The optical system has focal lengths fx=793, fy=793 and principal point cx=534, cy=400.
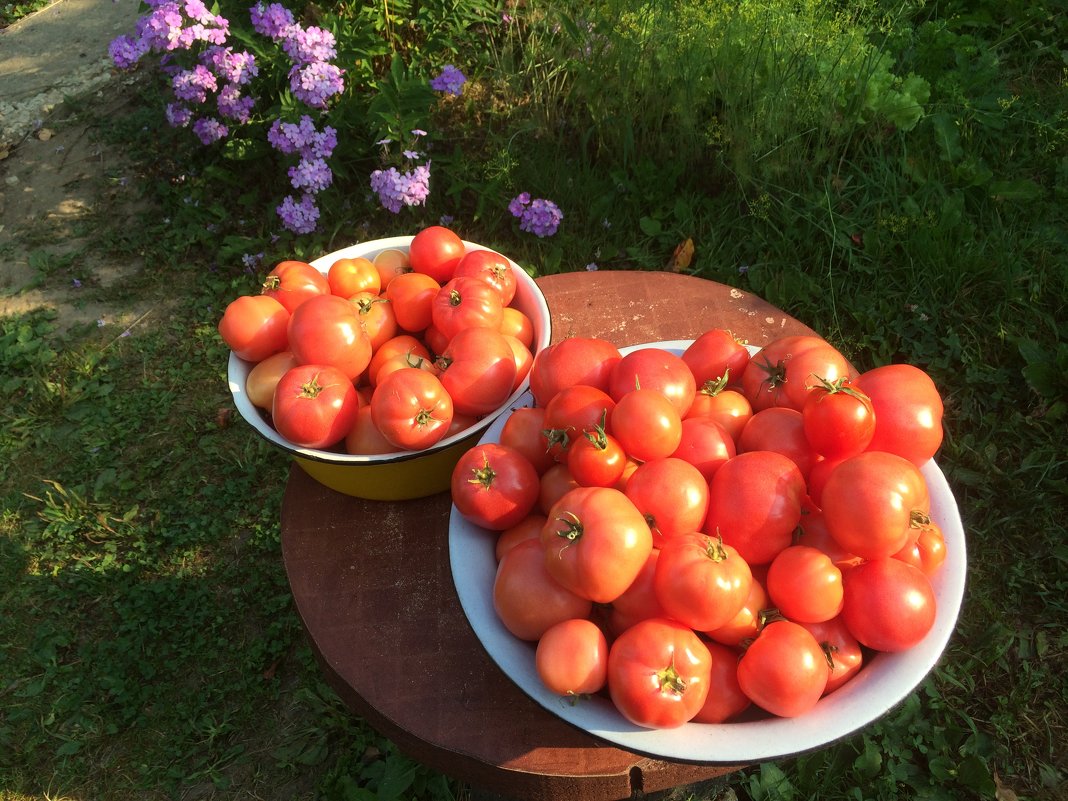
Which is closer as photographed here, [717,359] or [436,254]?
[717,359]

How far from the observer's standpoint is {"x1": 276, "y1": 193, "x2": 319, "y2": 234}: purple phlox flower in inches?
137

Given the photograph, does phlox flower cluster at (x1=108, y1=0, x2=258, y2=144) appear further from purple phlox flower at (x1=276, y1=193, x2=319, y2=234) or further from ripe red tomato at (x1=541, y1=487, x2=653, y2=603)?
ripe red tomato at (x1=541, y1=487, x2=653, y2=603)

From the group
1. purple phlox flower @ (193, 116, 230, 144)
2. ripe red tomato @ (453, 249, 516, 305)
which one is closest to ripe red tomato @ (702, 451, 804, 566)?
ripe red tomato @ (453, 249, 516, 305)

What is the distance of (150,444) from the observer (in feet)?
11.3

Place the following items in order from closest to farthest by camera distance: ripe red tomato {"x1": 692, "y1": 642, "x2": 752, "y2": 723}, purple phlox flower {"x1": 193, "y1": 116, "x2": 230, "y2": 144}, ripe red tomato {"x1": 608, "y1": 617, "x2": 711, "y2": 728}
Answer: ripe red tomato {"x1": 608, "y1": 617, "x2": 711, "y2": 728} < ripe red tomato {"x1": 692, "y1": 642, "x2": 752, "y2": 723} < purple phlox flower {"x1": 193, "y1": 116, "x2": 230, "y2": 144}

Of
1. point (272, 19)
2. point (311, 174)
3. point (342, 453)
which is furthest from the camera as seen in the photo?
point (311, 174)

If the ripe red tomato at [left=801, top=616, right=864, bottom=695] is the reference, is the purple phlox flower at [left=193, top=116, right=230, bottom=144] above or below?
below

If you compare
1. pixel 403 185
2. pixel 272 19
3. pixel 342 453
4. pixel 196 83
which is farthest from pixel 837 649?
pixel 196 83

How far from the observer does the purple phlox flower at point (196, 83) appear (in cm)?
330

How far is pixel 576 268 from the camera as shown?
3.56 meters

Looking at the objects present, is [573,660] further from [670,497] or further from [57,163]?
[57,163]

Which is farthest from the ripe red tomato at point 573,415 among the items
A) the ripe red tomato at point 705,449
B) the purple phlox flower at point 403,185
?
the purple phlox flower at point 403,185

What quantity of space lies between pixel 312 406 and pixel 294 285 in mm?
444

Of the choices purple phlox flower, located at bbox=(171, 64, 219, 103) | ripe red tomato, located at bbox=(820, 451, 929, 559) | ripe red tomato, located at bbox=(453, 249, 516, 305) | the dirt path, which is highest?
ripe red tomato, located at bbox=(820, 451, 929, 559)
